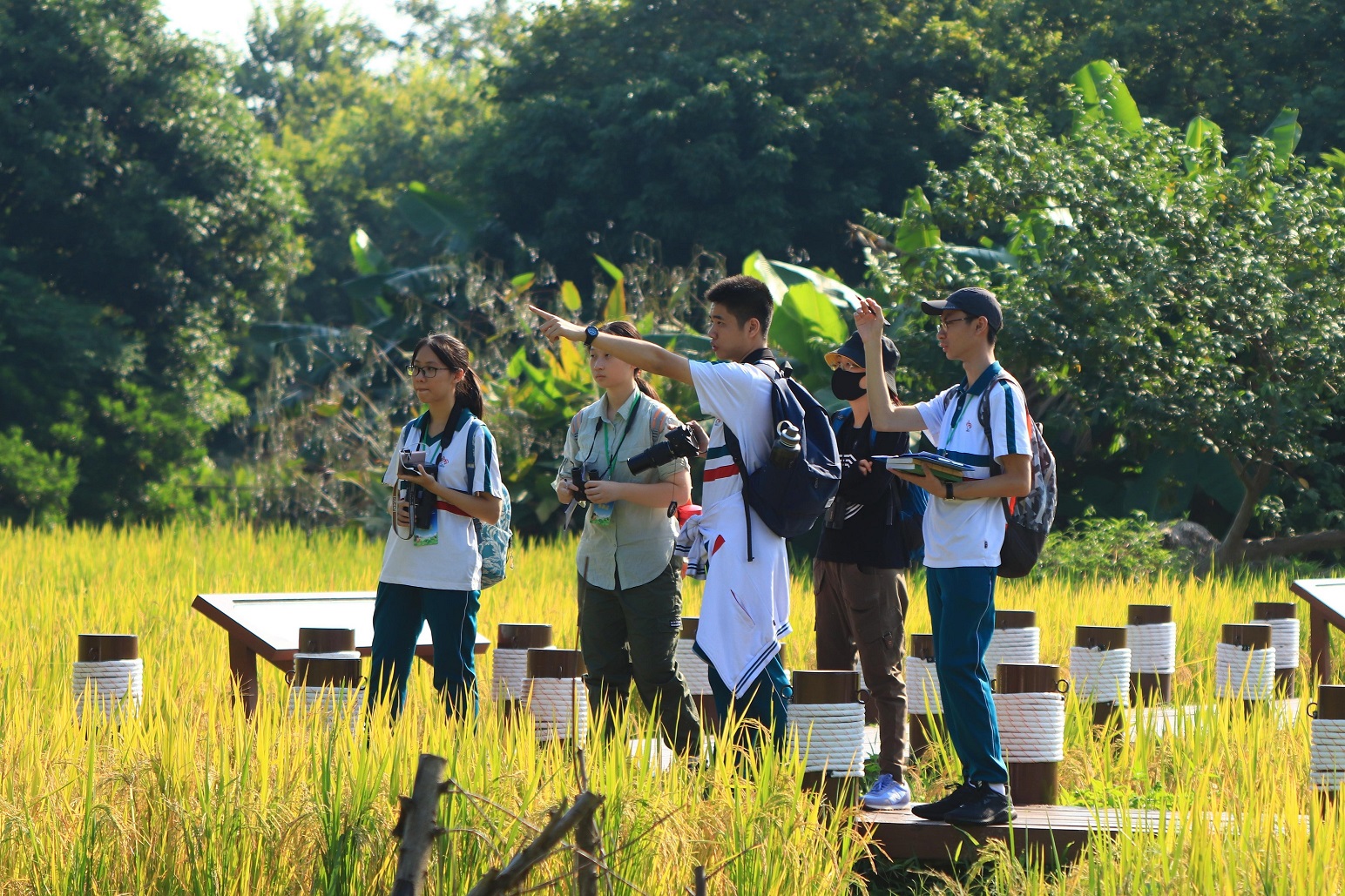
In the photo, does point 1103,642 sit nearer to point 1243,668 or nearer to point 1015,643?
point 1015,643

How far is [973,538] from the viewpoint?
400 cm

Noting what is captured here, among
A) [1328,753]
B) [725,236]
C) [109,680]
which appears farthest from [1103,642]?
[725,236]

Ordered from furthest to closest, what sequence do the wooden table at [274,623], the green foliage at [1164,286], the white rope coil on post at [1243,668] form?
the green foliage at [1164,286], the white rope coil on post at [1243,668], the wooden table at [274,623]

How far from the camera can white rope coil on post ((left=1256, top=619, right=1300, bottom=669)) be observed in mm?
7332

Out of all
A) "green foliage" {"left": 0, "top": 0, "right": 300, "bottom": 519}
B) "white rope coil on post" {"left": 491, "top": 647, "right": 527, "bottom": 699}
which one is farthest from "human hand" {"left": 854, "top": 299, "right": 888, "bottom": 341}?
"green foliage" {"left": 0, "top": 0, "right": 300, "bottom": 519}

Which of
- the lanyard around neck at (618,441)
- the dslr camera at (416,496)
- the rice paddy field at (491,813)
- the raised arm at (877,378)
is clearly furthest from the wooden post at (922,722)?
the dslr camera at (416,496)

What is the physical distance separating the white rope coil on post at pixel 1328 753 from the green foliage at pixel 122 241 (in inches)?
784

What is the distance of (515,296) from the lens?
18578 millimetres

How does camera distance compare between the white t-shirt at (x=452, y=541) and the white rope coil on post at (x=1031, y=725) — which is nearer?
the white rope coil on post at (x=1031, y=725)

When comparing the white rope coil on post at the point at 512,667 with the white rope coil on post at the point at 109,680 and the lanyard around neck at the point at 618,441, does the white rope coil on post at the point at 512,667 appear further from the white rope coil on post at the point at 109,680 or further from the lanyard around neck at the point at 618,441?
the white rope coil on post at the point at 109,680

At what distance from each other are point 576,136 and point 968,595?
20702 mm

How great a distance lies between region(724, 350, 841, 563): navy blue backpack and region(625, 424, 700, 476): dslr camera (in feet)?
1.25

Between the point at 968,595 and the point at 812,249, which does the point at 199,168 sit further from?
the point at 968,595

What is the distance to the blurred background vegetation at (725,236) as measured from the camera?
512 inches
